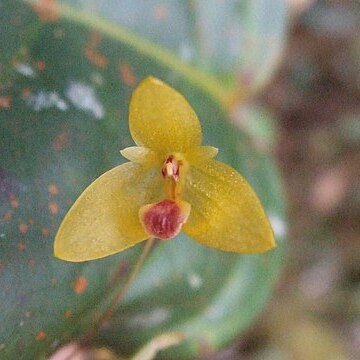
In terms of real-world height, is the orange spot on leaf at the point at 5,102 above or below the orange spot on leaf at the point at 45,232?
above

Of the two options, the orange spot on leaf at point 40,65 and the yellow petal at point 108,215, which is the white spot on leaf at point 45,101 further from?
the yellow petal at point 108,215

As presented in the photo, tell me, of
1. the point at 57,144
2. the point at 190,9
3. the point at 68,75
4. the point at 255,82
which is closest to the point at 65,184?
the point at 57,144

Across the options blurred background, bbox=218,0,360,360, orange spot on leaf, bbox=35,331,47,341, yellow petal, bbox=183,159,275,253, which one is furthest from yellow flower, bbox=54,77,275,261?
blurred background, bbox=218,0,360,360

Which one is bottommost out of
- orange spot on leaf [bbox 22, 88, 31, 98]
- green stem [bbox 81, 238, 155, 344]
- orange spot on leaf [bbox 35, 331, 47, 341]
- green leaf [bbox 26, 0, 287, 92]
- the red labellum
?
orange spot on leaf [bbox 35, 331, 47, 341]

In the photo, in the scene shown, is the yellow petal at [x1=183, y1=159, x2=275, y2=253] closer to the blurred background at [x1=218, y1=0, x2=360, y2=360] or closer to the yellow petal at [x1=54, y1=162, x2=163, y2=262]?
the yellow petal at [x1=54, y1=162, x2=163, y2=262]

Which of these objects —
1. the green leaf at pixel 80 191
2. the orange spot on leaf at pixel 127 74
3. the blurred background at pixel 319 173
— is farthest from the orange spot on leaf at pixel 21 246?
the blurred background at pixel 319 173

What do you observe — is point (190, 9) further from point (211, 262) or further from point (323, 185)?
point (323, 185)
